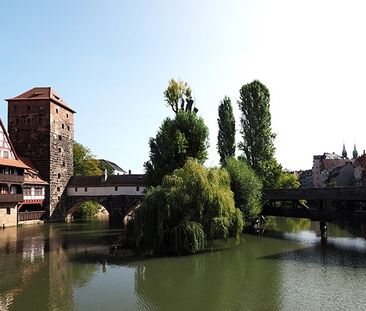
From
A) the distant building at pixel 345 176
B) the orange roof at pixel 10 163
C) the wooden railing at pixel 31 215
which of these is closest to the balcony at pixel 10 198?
the wooden railing at pixel 31 215

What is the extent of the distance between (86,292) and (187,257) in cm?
713

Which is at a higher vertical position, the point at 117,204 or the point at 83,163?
the point at 83,163

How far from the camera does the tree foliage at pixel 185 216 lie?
21.6m

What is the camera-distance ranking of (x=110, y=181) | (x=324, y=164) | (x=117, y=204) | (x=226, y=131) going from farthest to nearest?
(x=324, y=164) → (x=110, y=181) → (x=117, y=204) → (x=226, y=131)

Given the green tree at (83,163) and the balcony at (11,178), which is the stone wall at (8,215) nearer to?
the balcony at (11,178)

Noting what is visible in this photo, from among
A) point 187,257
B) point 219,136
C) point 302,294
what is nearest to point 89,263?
point 187,257

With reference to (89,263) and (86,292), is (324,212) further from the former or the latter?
(86,292)

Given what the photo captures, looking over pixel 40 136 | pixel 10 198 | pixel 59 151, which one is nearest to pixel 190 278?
pixel 10 198

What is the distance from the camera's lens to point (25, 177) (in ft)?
135

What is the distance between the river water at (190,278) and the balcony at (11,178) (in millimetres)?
11231

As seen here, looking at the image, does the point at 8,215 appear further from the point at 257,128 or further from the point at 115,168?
the point at 115,168

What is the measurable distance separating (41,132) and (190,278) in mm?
32807

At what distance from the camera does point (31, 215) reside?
4169 centimetres

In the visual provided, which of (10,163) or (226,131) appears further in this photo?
(226,131)
